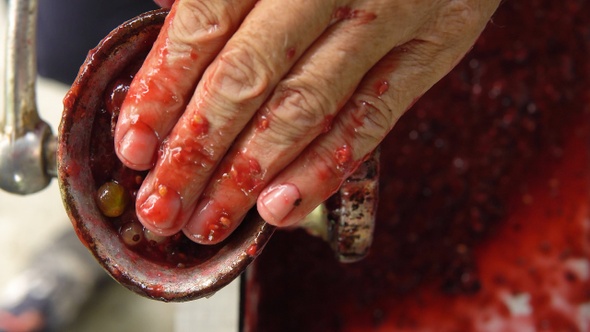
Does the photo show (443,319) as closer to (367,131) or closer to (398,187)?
(398,187)

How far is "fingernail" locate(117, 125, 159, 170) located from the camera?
2.29 ft

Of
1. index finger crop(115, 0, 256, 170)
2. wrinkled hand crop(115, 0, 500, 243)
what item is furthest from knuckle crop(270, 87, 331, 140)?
index finger crop(115, 0, 256, 170)

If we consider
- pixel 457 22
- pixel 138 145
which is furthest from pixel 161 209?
pixel 457 22

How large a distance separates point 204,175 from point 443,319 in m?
1.15

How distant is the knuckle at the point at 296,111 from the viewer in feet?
2.25

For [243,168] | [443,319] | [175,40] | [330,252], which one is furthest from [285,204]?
[443,319]

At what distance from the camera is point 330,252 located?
150cm

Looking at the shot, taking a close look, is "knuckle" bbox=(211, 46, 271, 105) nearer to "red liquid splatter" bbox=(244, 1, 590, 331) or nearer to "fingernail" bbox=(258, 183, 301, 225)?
"fingernail" bbox=(258, 183, 301, 225)

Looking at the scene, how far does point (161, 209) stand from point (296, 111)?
0.21m

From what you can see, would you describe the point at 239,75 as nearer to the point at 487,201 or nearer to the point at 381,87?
the point at 381,87

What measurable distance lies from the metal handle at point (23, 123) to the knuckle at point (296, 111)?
0.40 meters

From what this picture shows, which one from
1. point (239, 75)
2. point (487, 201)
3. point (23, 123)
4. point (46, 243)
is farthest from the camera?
point (46, 243)

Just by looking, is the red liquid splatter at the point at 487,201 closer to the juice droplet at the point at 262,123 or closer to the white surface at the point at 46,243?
the white surface at the point at 46,243

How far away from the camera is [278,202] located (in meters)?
0.70
